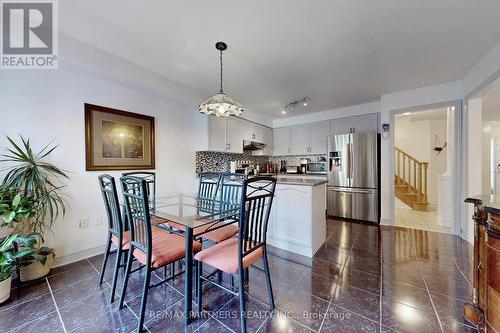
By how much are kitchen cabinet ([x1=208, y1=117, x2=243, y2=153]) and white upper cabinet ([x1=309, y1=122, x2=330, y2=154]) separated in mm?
1732

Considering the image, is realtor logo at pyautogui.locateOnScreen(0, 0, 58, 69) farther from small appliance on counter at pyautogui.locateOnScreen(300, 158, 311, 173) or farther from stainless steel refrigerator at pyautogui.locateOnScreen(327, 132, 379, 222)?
small appliance on counter at pyautogui.locateOnScreen(300, 158, 311, 173)

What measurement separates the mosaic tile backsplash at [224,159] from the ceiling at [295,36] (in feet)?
4.62

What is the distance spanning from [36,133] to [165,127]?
4.85ft

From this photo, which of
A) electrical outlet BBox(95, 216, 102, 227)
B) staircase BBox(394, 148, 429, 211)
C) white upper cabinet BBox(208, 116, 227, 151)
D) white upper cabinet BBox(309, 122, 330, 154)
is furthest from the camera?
staircase BBox(394, 148, 429, 211)

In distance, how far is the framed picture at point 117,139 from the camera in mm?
2445

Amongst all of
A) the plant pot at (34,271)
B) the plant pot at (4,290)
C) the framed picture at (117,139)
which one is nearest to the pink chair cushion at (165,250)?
the plant pot at (4,290)

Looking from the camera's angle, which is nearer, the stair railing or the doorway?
the doorway

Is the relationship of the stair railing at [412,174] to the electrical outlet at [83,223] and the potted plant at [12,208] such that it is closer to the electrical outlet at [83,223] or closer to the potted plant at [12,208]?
the electrical outlet at [83,223]

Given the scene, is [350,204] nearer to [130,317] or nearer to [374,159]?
[374,159]

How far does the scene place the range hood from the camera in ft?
15.0

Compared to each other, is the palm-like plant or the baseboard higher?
the palm-like plant

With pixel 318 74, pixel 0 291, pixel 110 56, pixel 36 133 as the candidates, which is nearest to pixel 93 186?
pixel 36 133

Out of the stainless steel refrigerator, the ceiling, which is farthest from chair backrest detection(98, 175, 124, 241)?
the stainless steel refrigerator

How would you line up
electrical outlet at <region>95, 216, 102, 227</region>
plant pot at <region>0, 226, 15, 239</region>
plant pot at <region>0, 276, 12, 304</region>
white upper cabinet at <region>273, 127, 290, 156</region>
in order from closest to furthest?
plant pot at <region>0, 276, 12, 304</region>, plant pot at <region>0, 226, 15, 239</region>, electrical outlet at <region>95, 216, 102, 227</region>, white upper cabinet at <region>273, 127, 290, 156</region>
